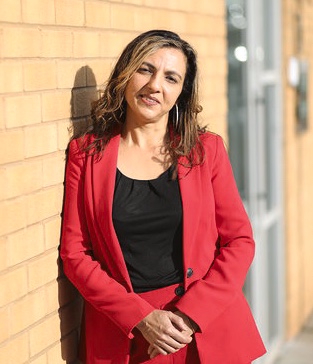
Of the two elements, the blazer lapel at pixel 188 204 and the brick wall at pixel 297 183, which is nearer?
the blazer lapel at pixel 188 204

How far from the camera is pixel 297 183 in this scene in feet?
24.5

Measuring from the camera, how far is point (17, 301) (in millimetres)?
2953

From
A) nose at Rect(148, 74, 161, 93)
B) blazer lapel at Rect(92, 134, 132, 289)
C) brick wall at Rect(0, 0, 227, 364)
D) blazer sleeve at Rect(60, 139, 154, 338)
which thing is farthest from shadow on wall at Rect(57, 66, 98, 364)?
nose at Rect(148, 74, 161, 93)

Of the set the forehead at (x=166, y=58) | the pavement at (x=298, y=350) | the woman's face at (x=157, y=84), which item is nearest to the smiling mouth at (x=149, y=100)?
the woman's face at (x=157, y=84)

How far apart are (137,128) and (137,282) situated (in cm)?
56

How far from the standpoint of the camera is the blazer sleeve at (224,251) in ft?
10.4

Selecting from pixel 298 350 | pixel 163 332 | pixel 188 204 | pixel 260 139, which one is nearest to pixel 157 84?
pixel 188 204

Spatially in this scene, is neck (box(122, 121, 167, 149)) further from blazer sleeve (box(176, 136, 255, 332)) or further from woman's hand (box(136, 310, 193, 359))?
woman's hand (box(136, 310, 193, 359))

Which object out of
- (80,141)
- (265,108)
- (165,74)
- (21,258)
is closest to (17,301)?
(21,258)

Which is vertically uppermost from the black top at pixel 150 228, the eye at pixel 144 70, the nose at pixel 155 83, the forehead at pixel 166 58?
the forehead at pixel 166 58

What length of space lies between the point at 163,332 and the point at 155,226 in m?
0.37

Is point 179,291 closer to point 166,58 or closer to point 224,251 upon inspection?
point 224,251

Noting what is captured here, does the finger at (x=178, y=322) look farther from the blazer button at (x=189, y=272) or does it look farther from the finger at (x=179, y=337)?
the blazer button at (x=189, y=272)

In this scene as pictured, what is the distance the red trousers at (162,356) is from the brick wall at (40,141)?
0.98ft
